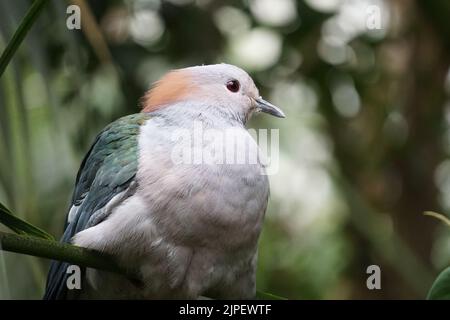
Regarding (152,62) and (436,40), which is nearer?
(152,62)

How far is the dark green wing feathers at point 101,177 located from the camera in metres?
1.74

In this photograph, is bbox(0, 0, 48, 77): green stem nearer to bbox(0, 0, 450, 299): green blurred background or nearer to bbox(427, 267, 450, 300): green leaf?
bbox(427, 267, 450, 300): green leaf

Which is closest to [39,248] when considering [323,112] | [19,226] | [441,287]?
[19,226]

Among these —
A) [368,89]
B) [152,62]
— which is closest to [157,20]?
[152,62]

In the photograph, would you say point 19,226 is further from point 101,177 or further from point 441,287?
point 441,287

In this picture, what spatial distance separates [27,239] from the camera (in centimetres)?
122

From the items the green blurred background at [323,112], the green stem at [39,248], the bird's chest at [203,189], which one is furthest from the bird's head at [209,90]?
the green blurred background at [323,112]

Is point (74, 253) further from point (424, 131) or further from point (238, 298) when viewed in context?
point (424, 131)

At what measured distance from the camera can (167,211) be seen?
1.65 meters

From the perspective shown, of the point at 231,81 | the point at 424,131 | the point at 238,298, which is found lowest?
the point at 238,298

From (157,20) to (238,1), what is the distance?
1.28ft

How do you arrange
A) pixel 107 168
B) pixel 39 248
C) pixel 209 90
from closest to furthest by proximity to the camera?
pixel 39 248
pixel 107 168
pixel 209 90

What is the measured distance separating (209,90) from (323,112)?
5.75 feet

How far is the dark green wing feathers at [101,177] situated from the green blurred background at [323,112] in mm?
1046
